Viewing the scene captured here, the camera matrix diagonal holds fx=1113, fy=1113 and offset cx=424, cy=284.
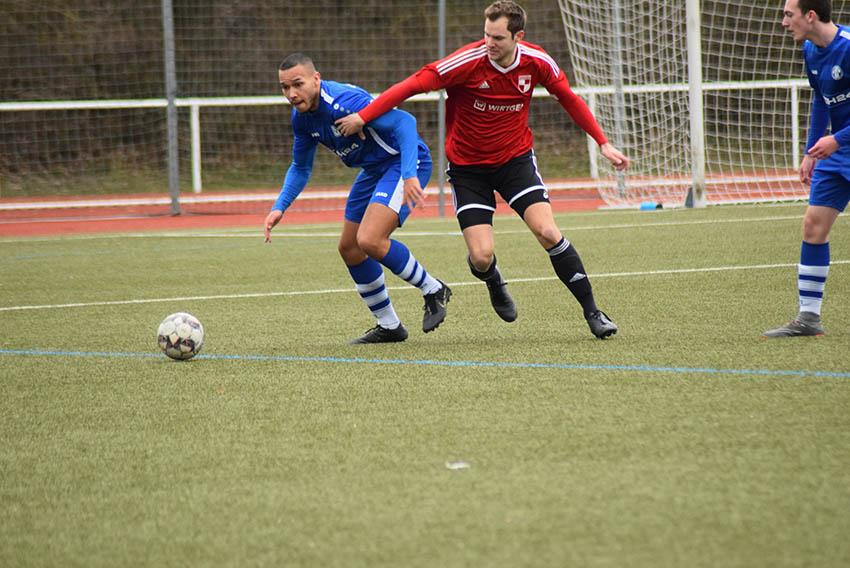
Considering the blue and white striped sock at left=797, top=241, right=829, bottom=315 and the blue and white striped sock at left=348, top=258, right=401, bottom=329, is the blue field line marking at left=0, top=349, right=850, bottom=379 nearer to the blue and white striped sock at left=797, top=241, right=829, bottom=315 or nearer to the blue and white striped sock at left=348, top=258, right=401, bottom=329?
the blue and white striped sock at left=348, top=258, right=401, bottom=329

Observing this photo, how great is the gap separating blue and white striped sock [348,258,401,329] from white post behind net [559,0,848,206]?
972cm

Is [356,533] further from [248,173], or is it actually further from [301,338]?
[248,173]

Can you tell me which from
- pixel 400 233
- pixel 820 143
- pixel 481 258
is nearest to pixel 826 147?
pixel 820 143

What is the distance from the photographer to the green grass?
272cm

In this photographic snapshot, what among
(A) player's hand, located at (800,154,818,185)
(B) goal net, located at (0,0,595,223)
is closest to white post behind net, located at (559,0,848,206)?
(B) goal net, located at (0,0,595,223)

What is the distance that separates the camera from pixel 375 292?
6043 mm

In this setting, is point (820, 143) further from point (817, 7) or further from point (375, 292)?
point (375, 292)

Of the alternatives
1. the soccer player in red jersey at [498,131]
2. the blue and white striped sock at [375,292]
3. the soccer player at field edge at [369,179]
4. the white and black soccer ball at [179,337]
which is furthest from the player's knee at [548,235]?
the white and black soccer ball at [179,337]

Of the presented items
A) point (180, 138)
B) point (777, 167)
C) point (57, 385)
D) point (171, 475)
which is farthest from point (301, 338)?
point (180, 138)

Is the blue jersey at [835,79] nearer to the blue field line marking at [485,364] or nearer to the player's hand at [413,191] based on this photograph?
the blue field line marking at [485,364]

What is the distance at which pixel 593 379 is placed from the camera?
4496 mm

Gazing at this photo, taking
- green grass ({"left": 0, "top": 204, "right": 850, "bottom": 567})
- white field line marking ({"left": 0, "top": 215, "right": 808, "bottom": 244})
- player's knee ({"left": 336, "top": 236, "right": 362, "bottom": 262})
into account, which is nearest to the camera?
green grass ({"left": 0, "top": 204, "right": 850, "bottom": 567})

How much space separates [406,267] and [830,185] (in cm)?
217

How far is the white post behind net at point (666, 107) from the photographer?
15477mm
